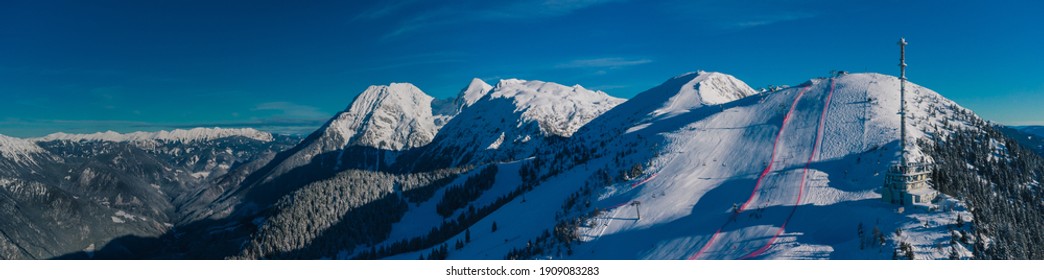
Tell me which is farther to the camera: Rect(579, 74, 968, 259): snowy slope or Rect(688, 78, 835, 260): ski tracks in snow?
Rect(688, 78, 835, 260): ski tracks in snow

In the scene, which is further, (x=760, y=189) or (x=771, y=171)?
(x=771, y=171)

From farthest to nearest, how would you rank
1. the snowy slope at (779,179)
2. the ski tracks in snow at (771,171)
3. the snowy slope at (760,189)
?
the ski tracks in snow at (771,171) < the snowy slope at (779,179) < the snowy slope at (760,189)

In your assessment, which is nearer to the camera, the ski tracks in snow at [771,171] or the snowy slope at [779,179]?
the snowy slope at [779,179]

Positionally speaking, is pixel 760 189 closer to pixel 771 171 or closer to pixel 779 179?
pixel 779 179

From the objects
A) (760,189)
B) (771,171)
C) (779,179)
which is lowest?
(760,189)

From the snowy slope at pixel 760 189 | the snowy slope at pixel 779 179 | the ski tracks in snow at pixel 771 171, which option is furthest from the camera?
the ski tracks in snow at pixel 771 171

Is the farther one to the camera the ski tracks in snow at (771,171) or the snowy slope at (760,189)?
the ski tracks in snow at (771,171)

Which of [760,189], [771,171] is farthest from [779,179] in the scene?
[771,171]
